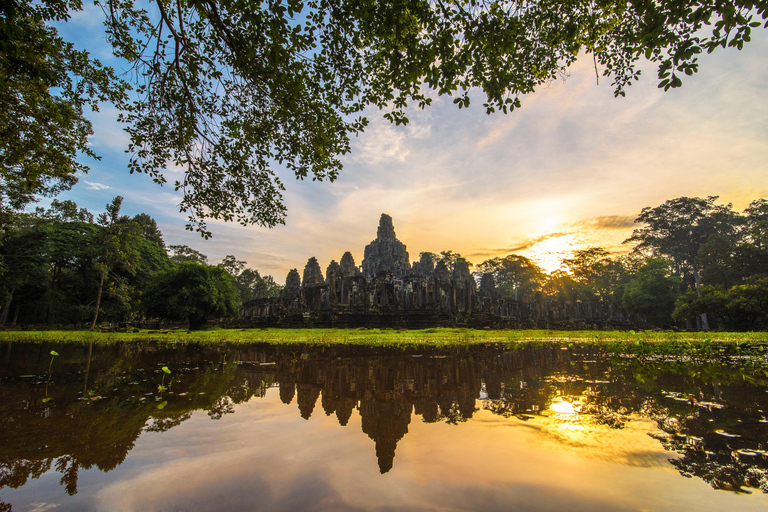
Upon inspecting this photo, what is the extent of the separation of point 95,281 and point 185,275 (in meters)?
9.54

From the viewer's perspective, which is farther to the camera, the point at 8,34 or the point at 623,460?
the point at 8,34

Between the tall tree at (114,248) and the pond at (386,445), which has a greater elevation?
the tall tree at (114,248)

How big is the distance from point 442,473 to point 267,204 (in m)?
8.39

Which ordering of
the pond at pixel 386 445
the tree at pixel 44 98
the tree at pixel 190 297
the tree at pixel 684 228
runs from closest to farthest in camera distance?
the pond at pixel 386 445 < the tree at pixel 44 98 < the tree at pixel 190 297 < the tree at pixel 684 228

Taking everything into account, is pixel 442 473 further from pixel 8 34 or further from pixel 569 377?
pixel 8 34

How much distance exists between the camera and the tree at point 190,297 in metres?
22.2

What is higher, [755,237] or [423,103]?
[755,237]

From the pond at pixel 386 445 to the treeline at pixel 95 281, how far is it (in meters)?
21.3

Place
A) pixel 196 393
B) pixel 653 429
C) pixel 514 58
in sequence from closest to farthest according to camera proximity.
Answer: pixel 653 429 < pixel 196 393 < pixel 514 58

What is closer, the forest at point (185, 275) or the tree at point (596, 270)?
the forest at point (185, 275)

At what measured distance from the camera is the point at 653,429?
236 centimetres

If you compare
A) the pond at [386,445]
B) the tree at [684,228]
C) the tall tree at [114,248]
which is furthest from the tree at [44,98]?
the tree at [684,228]

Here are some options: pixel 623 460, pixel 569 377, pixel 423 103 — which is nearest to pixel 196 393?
pixel 623 460

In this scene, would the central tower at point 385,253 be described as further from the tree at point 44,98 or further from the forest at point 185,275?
the tree at point 44,98
